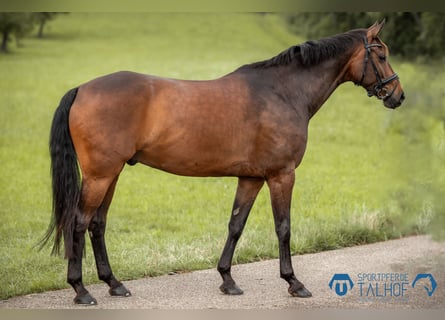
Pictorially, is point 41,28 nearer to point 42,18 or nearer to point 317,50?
point 42,18

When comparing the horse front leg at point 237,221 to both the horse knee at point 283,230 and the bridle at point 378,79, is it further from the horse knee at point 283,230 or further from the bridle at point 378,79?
the bridle at point 378,79

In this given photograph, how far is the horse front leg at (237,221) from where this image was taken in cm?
545

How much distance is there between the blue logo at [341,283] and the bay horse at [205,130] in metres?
0.32

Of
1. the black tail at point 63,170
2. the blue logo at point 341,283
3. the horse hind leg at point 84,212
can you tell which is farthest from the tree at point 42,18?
the blue logo at point 341,283

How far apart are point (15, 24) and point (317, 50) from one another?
5057 mm

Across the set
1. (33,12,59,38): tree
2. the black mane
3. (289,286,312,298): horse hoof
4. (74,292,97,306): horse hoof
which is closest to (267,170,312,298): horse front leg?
(289,286,312,298): horse hoof

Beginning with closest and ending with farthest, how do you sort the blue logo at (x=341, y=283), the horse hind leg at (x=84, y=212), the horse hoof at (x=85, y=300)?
1. the horse hind leg at (x=84, y=212)
2. the horse hoof at (x=85, y=300)
3. the blue logo at (x=341, y=283)

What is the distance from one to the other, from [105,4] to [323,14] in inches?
173

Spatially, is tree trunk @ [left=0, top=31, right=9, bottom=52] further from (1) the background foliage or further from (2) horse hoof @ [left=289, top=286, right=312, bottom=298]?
(2) horse hoof @ [left=289, top=286, right=312, bottom=298]

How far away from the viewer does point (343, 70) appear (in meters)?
5.54

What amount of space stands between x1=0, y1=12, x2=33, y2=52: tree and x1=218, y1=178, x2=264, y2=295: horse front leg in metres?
4.86

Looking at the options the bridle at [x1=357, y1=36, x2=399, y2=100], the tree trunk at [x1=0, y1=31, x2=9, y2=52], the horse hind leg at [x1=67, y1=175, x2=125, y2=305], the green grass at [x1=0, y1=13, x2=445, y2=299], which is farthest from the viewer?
the tree trunk at [x1=0, y1=31, x2=9, y2=52]

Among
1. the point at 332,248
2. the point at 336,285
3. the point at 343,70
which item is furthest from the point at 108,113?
the point at 332,248

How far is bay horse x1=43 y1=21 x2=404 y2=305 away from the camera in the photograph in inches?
195
